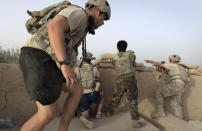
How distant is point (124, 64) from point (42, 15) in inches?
89.3

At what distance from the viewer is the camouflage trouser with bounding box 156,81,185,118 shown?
455cm

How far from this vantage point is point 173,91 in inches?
181

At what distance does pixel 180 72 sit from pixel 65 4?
12.1 feet

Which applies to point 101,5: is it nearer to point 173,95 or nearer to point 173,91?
point 173,91

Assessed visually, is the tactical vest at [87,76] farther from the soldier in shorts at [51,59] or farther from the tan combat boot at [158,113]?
the soldier in shorts at [51,59]

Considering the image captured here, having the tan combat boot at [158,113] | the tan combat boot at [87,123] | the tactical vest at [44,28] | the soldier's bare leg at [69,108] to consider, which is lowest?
the tan combat boot at [158,113]

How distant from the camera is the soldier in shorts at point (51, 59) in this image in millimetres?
1452

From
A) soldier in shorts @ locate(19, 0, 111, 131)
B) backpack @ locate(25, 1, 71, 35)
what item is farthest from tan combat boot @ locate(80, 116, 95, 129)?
backpack @ locate(25, 1, 71, 35)

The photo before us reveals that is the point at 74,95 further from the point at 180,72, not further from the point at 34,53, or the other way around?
the point at 180,72

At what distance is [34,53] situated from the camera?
1583mm

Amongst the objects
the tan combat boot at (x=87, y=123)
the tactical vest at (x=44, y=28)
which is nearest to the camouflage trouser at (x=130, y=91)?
the tan combat boot at (x=87, y=123)

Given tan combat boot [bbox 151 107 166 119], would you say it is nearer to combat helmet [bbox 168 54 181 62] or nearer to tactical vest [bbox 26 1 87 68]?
combat helmet [bbox 168 54 181 62]

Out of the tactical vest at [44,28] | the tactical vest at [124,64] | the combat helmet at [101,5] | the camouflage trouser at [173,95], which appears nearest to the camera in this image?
the tactical vest at [44,28]

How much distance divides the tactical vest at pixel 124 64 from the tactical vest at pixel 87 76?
0.51 metres
